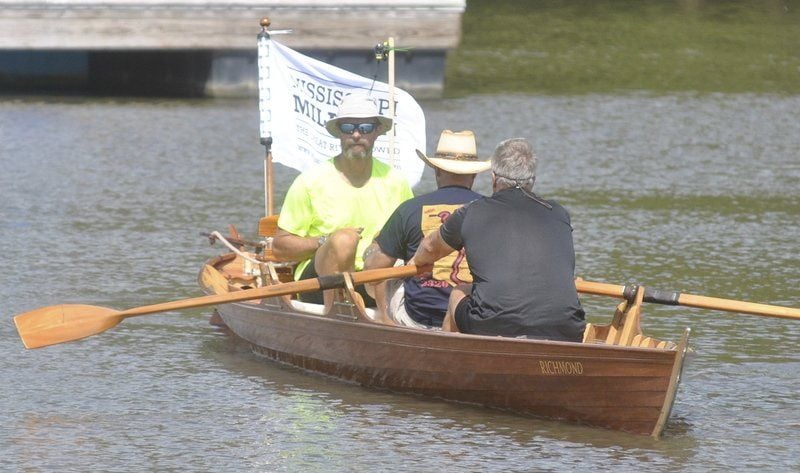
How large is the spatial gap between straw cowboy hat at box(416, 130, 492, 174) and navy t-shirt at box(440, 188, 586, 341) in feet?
2.30

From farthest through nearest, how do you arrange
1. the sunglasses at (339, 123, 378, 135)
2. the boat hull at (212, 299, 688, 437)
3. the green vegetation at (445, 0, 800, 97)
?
Result: the green vegetation at (445, 0, 800, 97) < the sunglasses at (339, 123, 378, 135) < the boat hull at (212, 299, 688, 437)

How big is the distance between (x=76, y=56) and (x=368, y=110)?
19.0 m

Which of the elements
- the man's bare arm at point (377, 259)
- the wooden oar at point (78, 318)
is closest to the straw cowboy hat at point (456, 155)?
the man's bare arm at point (377, 259)

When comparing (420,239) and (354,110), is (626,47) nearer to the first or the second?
(354,110)

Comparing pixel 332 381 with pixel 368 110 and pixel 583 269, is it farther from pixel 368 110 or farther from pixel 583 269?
pixel 583 269

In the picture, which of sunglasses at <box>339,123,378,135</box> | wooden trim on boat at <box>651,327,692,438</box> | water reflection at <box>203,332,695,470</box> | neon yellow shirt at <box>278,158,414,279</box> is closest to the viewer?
wooden trim on boat at <box>651,327,692,438</box>

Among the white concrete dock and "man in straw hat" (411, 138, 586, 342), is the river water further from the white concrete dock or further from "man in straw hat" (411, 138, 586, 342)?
the white concrete dock

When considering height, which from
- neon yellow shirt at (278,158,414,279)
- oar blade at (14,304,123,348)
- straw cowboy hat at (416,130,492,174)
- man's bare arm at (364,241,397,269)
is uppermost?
straw cowboy hat at (416,130,492,174)

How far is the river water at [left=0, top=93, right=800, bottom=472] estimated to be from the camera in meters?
8.56

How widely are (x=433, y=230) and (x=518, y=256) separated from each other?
82 cm

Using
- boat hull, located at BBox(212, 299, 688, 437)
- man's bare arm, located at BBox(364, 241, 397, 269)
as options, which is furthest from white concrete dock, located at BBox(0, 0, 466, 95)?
man's bare arm, located at BBox(364, 241, 397, 269)

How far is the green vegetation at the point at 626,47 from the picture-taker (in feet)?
94.5

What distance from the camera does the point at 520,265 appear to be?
8.59m

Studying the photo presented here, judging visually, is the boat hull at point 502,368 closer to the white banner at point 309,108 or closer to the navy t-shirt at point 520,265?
the navy t-shirt at point 520,265
